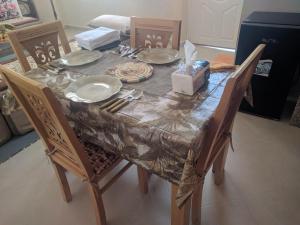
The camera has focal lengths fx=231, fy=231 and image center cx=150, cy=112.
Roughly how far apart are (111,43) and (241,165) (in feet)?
4.26

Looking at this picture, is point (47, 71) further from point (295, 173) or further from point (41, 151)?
point (295, 173)

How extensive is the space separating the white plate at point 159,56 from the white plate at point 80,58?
0.95 feet

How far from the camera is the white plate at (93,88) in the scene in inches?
42.3

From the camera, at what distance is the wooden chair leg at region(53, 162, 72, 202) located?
1298mm

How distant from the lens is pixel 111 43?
1718 millimetres

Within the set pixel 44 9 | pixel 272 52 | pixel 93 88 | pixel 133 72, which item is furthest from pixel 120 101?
pixel 44 9

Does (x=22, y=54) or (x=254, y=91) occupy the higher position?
(x=22, y=54)

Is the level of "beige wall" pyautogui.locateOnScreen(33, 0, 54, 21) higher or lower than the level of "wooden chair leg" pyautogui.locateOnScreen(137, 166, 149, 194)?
higher

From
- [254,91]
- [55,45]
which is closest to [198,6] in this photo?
[254,91]

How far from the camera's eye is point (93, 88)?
1158 mm

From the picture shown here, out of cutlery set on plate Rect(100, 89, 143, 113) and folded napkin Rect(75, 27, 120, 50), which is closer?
cutlery set on plate Rect(100, 89, 143, 113)

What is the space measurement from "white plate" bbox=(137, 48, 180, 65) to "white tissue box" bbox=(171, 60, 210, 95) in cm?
34

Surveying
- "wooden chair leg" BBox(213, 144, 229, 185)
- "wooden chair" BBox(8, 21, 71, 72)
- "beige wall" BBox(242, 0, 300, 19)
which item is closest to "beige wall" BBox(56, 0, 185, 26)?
"beige wall" BBox(242, 0, 300, 19)

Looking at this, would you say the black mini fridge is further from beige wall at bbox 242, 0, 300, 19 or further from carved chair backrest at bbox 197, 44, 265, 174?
carved chair backrest at bbox 197, 44, 265, 174
